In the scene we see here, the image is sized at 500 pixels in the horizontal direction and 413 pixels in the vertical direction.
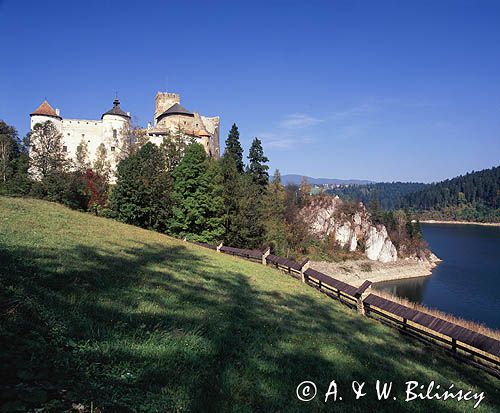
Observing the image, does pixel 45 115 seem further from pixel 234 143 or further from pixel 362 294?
pixel 362 294

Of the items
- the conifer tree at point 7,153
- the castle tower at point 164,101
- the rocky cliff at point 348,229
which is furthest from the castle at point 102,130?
the rocky cliff at point 348,229

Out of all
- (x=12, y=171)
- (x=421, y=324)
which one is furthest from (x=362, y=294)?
(x=12, y=171)

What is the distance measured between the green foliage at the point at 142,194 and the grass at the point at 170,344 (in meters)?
22.1

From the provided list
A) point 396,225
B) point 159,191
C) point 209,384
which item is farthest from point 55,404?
Result: point 396,225

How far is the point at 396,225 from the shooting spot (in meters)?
93.0

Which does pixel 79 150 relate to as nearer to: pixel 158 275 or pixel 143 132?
pixel 143 132

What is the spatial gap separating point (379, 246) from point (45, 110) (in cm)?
7344

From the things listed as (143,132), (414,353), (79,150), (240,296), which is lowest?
(414,353)

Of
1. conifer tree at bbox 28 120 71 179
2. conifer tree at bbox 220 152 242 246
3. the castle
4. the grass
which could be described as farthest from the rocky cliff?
the grass

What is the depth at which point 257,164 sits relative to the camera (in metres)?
57.1

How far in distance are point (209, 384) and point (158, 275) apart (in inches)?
325

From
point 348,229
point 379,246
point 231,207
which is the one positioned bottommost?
point 379,246

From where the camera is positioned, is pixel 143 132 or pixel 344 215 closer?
pixel 143 132

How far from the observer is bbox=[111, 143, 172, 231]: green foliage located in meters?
38.5
